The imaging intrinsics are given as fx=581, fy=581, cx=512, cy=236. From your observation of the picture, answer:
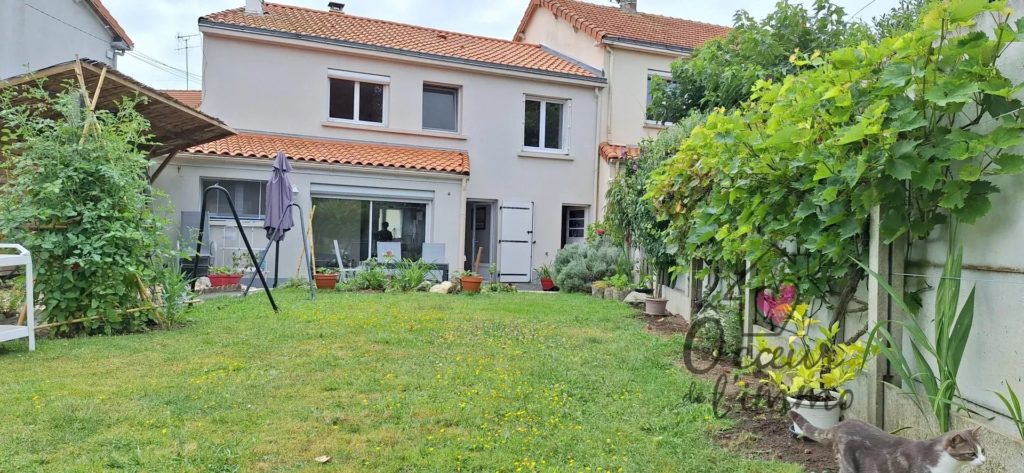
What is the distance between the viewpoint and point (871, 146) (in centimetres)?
269

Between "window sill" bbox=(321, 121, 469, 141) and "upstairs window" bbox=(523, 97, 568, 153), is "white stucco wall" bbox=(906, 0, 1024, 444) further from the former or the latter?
"upstairs window" bbox=(523, 97, 568, 153)

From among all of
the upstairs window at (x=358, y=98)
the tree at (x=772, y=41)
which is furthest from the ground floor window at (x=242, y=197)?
the tree at (x=772, y=41)

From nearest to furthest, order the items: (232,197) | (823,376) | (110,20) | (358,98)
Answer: (823,376) → (232,197) → (358,98) → (110,20)

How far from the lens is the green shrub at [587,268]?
1084 cm

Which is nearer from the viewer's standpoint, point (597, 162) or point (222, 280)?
point (222, 280)

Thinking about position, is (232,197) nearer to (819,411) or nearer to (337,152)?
(337,152)

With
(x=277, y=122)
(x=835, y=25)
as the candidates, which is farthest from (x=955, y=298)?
(x=277, y=122)

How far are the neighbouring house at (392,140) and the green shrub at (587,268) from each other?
2.40 metres

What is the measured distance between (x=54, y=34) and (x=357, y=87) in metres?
6.88

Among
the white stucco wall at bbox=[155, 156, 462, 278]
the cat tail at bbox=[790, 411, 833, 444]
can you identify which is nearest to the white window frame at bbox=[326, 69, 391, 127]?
the white stucco wall at bbox=[155, 156, 462, 278]

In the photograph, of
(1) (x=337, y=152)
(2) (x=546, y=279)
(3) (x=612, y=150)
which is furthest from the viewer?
→ (3) (x=612, y=150)

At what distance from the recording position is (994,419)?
253cm

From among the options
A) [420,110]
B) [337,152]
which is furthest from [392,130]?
[337,152]

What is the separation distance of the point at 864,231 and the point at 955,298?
68 centimetres
